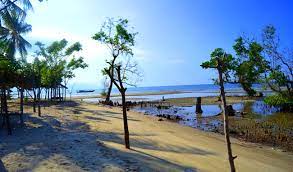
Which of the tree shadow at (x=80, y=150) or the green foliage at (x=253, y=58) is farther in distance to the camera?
the green foliage at (x=253, y=58)

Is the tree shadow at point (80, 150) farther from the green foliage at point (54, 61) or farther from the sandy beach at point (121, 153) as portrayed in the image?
the green foliage at point (54, 61)

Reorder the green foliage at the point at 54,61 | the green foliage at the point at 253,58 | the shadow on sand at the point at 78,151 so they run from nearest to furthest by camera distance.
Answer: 1. the shadow on sand at the point at 78,151
2. the green foliage at the point at 253,58
3. the green foliage at the point at 54,61

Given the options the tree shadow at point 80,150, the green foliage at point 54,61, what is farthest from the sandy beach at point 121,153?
the green foliage at point 54,61

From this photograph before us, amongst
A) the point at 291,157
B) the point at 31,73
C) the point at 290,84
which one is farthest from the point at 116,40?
the point at 291,157

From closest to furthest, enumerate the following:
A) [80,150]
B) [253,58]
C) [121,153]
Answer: [121,153], [80,150], [253,58]

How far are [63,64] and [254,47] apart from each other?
110 feet

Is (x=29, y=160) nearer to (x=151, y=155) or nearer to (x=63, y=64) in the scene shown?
(x=151, y=155)

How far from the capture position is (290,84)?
2280cm

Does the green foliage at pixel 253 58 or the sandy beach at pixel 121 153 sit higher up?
the green foliage at pixel 253 58

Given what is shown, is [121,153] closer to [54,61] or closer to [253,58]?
[253,58]

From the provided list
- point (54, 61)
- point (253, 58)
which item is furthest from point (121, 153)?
point (54, 61)

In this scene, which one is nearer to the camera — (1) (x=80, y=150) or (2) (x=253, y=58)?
(1) (x=80, y=150)

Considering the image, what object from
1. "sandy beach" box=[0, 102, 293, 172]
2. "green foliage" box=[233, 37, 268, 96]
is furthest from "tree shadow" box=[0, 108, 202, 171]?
"green foliage" box=[233, 37, 268, 96]

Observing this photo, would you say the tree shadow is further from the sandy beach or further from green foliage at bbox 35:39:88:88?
green foliage at bbox 35:39:88:88
